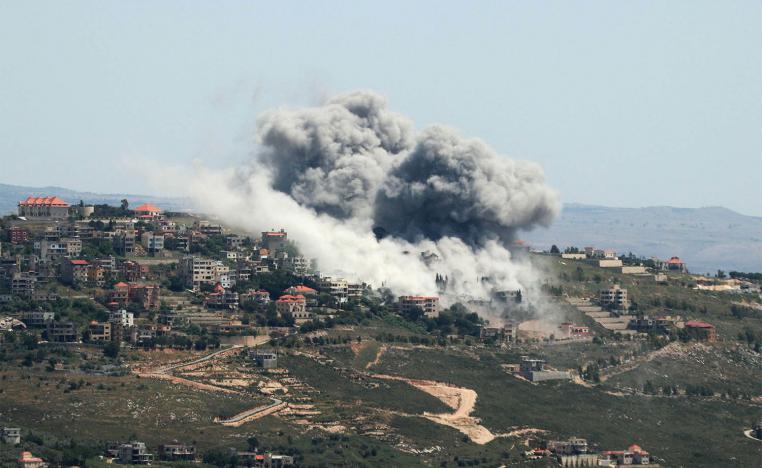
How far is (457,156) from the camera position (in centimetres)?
19988

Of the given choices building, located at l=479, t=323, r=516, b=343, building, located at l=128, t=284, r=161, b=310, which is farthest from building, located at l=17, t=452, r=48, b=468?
building, located at l=479, t=323, r=516, b=343

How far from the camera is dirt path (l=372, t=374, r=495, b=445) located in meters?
149

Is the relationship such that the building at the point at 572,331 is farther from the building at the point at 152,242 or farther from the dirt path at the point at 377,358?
the building at the point at 152,242

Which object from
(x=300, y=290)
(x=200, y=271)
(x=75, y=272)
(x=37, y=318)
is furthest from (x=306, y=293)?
(x=37, y=318)

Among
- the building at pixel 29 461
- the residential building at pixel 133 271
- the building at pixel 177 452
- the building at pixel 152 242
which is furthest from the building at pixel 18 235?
the building at pixel 29 461

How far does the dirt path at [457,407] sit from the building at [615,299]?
39.6 metres

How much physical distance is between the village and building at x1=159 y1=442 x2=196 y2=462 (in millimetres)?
129

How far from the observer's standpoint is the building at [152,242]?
19538 cm

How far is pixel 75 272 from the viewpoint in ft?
593

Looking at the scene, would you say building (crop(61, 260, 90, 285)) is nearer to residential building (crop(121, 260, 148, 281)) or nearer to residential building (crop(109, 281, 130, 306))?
residential building (crop(121, 260, 148, 281))

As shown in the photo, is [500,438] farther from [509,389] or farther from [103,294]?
[103,294]

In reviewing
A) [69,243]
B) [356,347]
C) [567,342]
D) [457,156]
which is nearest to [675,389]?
[567,342]

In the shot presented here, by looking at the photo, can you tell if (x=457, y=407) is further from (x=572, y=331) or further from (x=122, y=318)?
(x=572, y=331)

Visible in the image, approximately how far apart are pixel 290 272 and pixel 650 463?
5326cm
